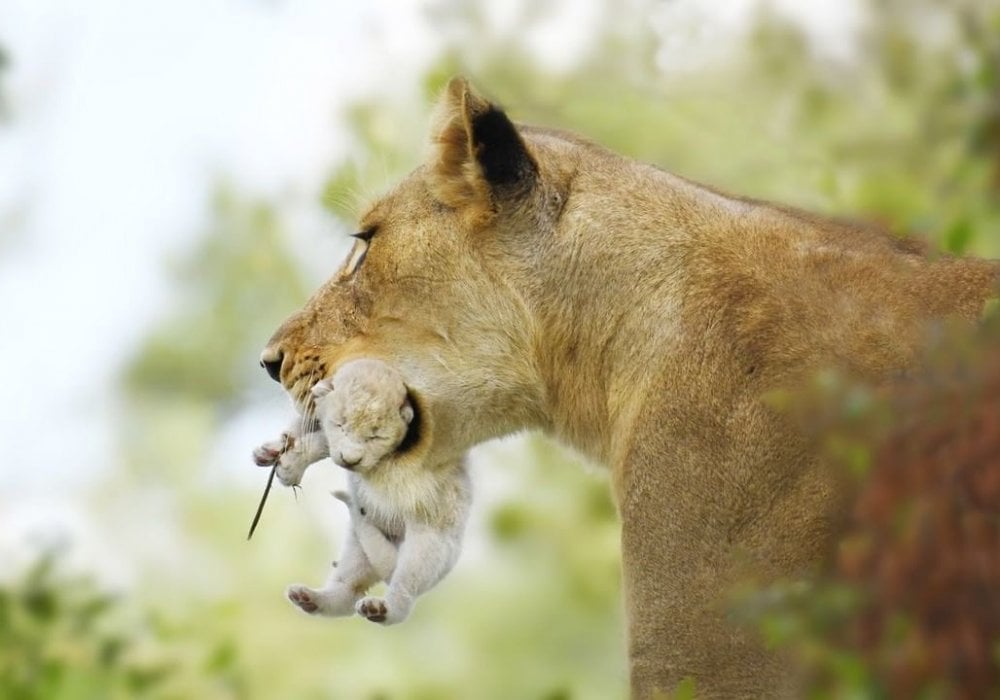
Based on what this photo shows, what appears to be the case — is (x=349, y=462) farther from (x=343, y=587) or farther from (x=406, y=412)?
(x=343, y=587)

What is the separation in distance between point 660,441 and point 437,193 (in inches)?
44.1

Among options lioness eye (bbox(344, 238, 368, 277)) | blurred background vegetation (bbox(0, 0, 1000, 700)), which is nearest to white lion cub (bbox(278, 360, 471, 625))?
lioness eye (bbox(344, 238, 368, 277))

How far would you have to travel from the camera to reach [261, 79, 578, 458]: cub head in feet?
16.4

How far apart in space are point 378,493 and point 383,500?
0.03 m

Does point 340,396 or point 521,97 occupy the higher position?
point 521,97

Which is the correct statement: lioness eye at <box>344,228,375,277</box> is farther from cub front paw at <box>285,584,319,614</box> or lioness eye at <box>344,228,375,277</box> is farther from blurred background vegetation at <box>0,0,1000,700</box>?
blurred background vegetation at <box>0,0,1000,700</box>

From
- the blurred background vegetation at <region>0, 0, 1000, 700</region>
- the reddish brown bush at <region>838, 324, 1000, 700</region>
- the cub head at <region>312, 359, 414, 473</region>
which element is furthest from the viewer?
the blurred background vegetation at <region>0, 0, 1000, 700</region>

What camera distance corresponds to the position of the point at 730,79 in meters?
13.5

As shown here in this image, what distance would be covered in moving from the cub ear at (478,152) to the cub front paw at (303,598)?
Answer: 3.97 feet

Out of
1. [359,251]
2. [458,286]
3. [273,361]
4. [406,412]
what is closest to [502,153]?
[458,286]

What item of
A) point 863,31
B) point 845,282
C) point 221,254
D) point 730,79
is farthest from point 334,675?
point 845,282

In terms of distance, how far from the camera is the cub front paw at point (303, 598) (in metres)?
5.09

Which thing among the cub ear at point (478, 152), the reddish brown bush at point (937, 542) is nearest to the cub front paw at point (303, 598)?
the cub ear at point (478, 152)

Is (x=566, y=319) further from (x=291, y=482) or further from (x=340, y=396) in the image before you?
(x=291, y=482)
